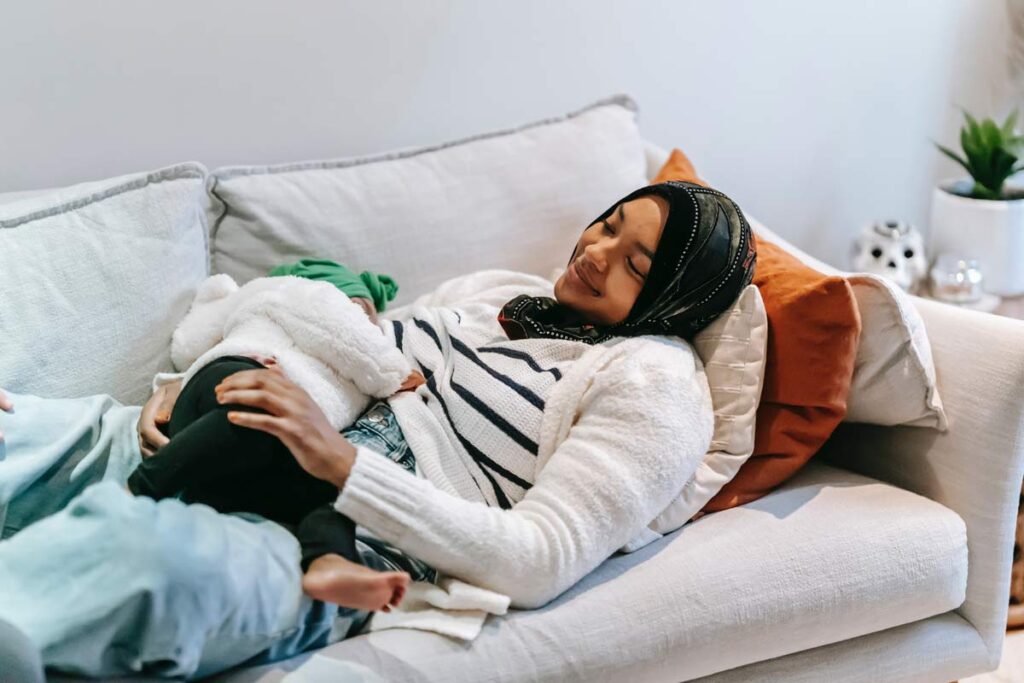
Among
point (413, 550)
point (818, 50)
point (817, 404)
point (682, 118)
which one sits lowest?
point (413, 550)

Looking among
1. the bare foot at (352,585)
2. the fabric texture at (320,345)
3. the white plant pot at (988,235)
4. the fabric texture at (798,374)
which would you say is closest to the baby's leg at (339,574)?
the bare foot at (352,585)

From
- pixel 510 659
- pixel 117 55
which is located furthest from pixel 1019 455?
pixel 117 55

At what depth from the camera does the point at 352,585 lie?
1.09m

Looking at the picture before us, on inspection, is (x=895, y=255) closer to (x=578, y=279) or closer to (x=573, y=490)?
(x=578, y=279)

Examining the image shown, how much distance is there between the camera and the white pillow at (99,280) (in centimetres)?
143

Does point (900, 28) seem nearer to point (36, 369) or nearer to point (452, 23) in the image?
point (452, 23)

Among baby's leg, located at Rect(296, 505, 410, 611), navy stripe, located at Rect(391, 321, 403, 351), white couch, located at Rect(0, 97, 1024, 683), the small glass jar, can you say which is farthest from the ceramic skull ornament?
baby's leg, located at Rect(296, 505, 410, 611)

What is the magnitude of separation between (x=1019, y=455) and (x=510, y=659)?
2.49ft

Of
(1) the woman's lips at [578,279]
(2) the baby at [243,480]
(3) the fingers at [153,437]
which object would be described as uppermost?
(1) the woman's lips at [578,279]

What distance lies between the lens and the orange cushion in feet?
4.57

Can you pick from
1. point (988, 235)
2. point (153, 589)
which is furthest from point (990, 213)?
point (153, 589)

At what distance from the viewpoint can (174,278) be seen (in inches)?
63.1

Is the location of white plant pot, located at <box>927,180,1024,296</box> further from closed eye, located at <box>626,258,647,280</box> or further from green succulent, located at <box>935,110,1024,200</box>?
closed eye, located at <box>626,258,647,280</box>

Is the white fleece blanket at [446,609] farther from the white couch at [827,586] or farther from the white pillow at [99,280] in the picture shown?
the white pillow at [99,280]
